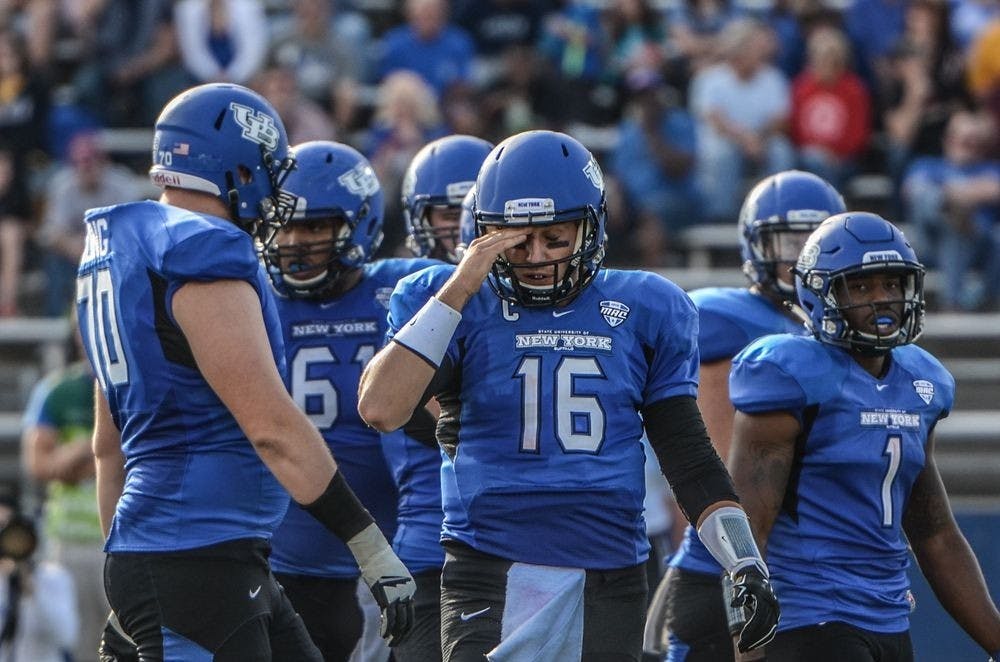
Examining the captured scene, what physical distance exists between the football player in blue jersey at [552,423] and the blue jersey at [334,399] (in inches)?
45.2

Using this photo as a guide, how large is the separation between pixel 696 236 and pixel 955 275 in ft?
5.09

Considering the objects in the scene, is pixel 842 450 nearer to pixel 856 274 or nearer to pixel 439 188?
pixel 856 274

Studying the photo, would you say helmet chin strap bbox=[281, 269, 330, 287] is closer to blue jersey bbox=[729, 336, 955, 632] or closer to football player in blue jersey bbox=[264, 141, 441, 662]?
football player in blue jersey bbox=[264, 141, 441, 662]

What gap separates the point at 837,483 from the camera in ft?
14.5

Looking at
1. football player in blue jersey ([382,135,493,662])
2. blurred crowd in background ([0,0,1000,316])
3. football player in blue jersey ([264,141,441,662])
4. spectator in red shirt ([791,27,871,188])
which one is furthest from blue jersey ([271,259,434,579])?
spectator in red shirt ([791,27,871,188])

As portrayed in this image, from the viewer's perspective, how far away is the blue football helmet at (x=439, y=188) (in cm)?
571

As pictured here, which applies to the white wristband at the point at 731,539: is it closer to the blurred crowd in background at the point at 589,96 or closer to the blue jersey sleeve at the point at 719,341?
the blue jersey sleeve at the point at 719,341

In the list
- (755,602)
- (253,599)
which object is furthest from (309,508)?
(755,602)

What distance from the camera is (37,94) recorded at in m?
11.0

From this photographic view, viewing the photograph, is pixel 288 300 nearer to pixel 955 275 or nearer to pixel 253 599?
pixel 253 599

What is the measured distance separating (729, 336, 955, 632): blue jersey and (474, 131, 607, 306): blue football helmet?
0.65 meters

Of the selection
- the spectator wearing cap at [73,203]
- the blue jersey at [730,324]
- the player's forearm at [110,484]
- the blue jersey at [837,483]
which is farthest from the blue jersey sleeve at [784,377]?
the spectator wearing cap at [73,203]

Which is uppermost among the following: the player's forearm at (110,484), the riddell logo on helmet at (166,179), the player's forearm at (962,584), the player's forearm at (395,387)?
the riddell logo on helmet at (166,179)

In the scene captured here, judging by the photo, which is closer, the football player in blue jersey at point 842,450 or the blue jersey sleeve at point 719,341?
the football player in blue jersey at point 842,450
